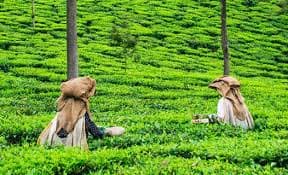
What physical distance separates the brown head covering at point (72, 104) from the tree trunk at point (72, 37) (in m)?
5.39

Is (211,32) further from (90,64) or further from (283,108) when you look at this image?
(283,108)

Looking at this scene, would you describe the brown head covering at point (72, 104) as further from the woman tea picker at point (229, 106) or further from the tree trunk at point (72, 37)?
the tree trunk at point (72, 37)

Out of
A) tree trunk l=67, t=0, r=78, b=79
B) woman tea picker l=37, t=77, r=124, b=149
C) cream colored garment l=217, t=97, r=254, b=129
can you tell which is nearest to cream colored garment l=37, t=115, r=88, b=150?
woman tea picker l=37, t=77, r=124, b=149

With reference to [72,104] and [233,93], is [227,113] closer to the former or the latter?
[233,93]

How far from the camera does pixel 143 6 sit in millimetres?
51281

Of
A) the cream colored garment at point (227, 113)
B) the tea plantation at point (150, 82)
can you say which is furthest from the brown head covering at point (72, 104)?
the cream colored garment at point (227, 113)

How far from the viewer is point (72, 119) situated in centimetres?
1009

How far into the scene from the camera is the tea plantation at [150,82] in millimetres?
8953

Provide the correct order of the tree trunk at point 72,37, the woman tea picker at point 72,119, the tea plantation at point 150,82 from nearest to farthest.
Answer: the tea plantation at point 150,82
the woman tea picker at point 72,119
the tree trunk at point 72,37

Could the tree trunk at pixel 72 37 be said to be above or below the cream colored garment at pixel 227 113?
above

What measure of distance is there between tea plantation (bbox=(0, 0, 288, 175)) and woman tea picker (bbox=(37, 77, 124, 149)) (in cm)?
41

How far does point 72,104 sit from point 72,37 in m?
5.71

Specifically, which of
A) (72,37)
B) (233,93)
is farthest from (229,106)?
(72,37)

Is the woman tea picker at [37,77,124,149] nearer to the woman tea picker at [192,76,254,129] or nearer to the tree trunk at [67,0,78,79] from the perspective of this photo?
the woman tea picker at [192,76,254,129]
